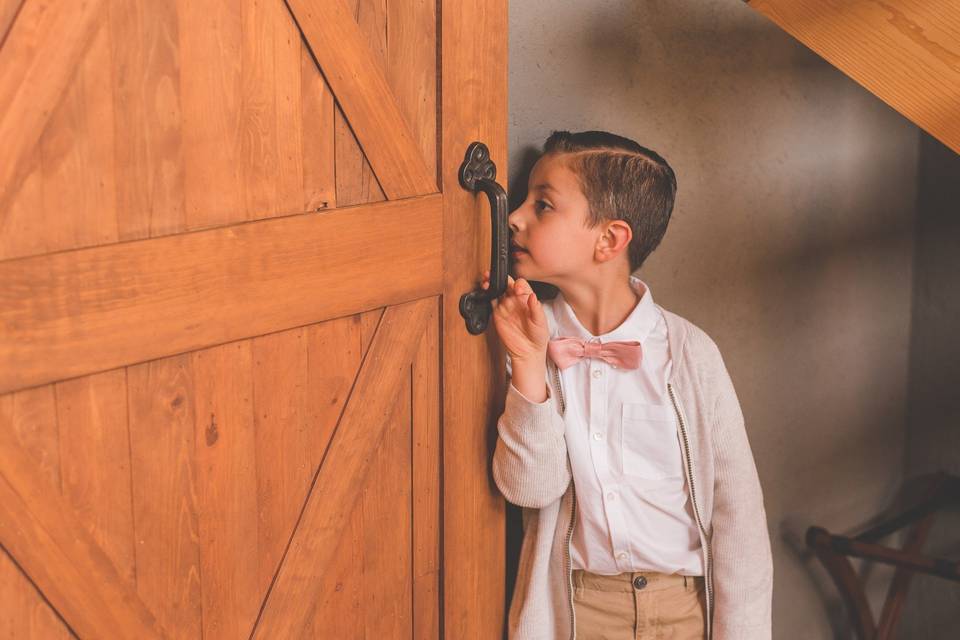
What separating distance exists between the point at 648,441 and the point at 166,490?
3.03 feet

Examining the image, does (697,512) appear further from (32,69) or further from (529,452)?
(32,69)

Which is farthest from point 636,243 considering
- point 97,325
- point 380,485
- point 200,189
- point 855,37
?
point 97,325

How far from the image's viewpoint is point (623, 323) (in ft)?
6.98

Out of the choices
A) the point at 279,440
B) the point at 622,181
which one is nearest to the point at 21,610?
the point at 279,440

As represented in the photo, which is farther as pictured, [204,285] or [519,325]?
[519,325]

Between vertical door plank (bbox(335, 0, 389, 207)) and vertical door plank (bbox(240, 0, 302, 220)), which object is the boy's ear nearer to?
vertical door plank (bbox(335, 0, 389, 207))

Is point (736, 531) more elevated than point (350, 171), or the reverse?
point (350, 171)

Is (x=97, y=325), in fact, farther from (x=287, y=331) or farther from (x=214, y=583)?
(x=214, y=583)

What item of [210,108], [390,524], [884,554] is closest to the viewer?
[210,108]

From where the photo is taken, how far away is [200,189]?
1520mm

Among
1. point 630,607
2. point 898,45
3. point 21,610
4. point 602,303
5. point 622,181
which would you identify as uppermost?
point 898,45

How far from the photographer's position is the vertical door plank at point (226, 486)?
1.58 meters

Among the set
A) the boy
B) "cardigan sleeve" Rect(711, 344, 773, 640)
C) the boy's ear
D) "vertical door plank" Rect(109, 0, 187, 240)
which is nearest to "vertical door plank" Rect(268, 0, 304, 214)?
"vertical door plank" Rect(109, 0, 187, 240)

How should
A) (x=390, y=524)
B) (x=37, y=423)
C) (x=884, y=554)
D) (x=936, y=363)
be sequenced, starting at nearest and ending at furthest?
(x=37, y=423) → (x=390, y=524) → (x=884, y=554) → (x=936, y=363)
